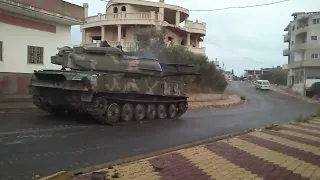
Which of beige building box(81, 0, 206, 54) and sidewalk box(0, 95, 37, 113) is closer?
sidewalk box(0, 95, 37, 113)

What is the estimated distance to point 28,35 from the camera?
1956 cm

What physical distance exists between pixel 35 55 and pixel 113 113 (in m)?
8.90

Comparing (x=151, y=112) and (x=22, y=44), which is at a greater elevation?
(x=22, y=44)

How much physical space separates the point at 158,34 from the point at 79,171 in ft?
85.7

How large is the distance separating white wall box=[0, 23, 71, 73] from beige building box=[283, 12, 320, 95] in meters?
40.6

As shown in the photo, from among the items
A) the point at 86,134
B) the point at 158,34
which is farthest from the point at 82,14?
the point at 86,134

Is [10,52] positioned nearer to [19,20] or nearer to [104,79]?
[19,20]

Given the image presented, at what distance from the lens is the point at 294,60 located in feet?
211

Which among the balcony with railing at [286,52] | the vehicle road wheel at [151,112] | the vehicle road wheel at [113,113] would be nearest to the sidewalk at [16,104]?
the vehicle road wheel at [113,113]

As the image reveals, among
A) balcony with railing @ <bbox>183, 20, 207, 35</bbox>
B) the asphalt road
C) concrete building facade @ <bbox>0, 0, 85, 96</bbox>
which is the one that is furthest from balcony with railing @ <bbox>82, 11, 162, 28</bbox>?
the asphalt road

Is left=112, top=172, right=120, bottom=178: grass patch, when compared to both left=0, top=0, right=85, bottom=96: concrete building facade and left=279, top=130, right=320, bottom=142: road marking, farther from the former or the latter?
left=0, top=0, right=85, bottom=96: concrete building facade

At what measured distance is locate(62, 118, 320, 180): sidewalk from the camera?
19.2 ft

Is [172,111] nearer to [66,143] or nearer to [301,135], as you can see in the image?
[301,135]

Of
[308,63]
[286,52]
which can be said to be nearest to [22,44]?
[308,63]
